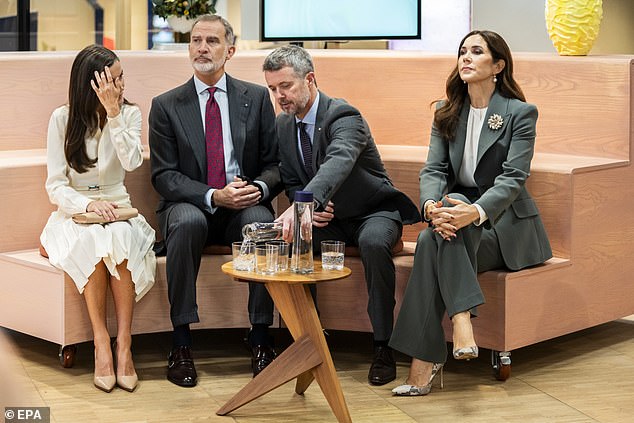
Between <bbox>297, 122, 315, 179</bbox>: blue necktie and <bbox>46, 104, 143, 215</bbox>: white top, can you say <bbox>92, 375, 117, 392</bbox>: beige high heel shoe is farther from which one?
<bbox>297, 122, 315, 179</bbox>: blue necktie

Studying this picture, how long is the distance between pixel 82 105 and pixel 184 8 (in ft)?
4.97

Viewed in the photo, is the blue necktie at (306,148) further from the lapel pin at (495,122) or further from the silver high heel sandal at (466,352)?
the silver high heel sandal at (466,352)

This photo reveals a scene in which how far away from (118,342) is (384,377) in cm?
95

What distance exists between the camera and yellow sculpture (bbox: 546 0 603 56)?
4.21 meters

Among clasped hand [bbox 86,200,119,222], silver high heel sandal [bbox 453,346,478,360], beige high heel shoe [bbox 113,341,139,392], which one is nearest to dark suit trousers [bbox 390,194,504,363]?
silver high heel sandal [bbox 453,346,478,360]

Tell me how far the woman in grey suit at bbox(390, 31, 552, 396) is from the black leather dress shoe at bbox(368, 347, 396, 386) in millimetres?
112

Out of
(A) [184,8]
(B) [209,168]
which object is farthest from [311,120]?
(A) [184,8]

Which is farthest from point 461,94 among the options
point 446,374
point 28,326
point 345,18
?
point 28,326

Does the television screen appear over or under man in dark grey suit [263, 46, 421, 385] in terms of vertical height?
over

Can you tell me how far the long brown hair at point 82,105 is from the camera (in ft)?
11.8

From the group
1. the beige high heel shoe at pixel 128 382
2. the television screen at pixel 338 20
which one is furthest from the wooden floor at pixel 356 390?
the television screen at pixel 338 20

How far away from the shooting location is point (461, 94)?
373 centimetres

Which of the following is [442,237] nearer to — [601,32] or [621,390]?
[621,390]

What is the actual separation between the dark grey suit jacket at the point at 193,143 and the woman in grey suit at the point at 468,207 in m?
0.68
